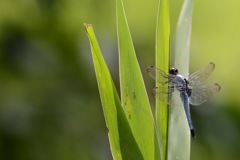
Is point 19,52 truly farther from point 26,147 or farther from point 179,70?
point 179,70

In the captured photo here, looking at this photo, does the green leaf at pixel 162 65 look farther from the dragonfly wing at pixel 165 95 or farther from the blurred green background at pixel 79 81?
the blurred green background at pixel 79 81

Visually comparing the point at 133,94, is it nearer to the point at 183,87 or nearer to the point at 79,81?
the point at 183,87

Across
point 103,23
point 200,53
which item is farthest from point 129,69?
point 103,23

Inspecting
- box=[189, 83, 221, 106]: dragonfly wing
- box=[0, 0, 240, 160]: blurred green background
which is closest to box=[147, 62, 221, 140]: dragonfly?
box=[189, 83, 221, 106]: dragonfly wing

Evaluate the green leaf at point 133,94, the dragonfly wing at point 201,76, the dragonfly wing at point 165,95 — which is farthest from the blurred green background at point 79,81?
the green leaf at point 133,94

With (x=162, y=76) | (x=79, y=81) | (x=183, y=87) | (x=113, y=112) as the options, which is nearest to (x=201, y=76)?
(x=183, y=87)
